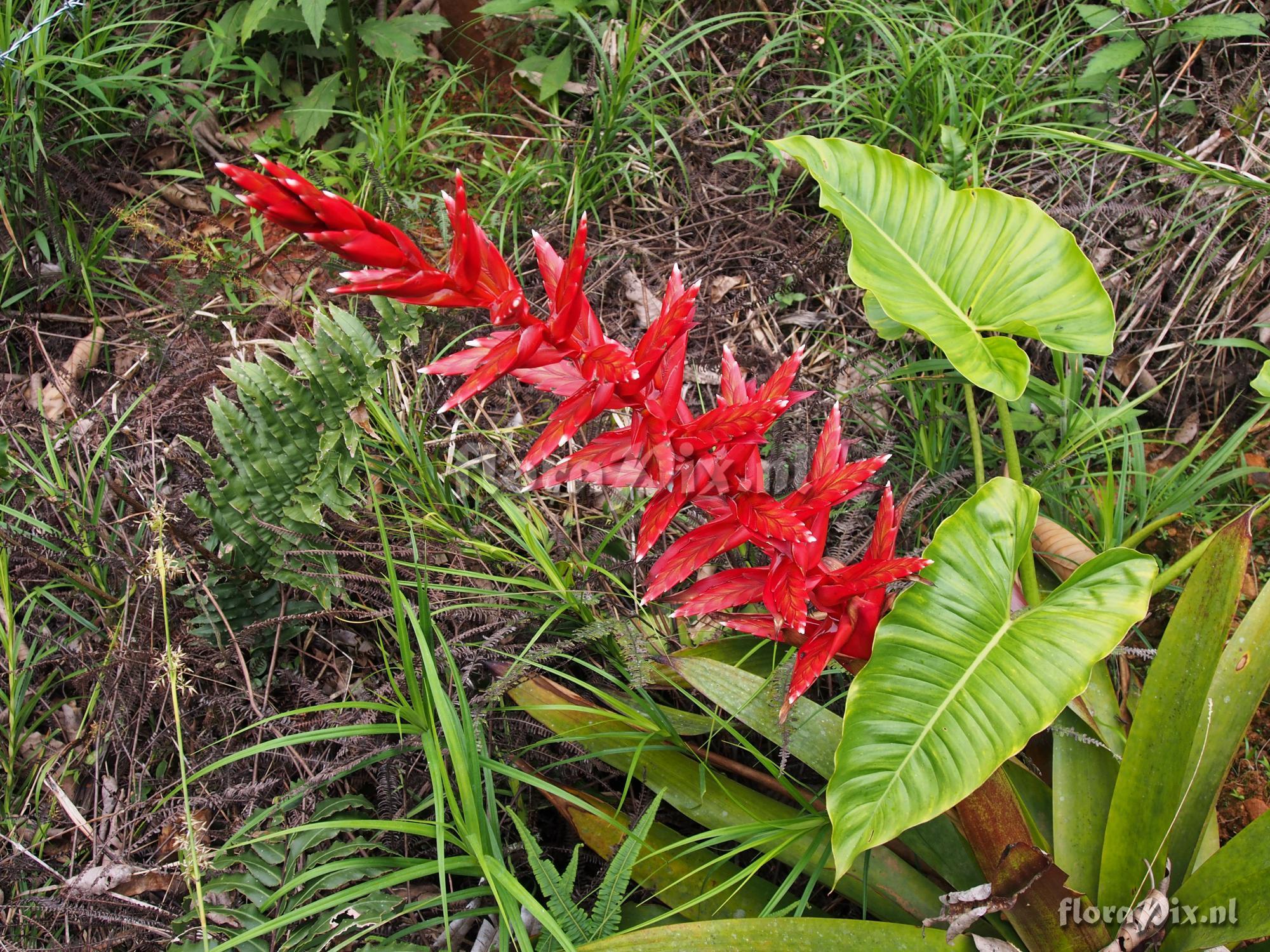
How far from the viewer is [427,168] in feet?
9.29

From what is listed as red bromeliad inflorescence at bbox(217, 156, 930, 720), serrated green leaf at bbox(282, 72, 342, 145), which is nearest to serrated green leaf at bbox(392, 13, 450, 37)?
serrated green leaf at bbox(282, 72, 342, 145)

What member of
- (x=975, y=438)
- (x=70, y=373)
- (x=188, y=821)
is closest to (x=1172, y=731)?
(x=975, y=438)

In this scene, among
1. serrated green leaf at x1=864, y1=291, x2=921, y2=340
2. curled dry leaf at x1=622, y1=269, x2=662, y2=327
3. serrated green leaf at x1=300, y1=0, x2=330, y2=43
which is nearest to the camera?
serrated green leaf at x1=864, y1=291, x2=921, y2=340

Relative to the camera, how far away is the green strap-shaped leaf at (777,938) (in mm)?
1403

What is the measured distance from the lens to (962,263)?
1.83 meters

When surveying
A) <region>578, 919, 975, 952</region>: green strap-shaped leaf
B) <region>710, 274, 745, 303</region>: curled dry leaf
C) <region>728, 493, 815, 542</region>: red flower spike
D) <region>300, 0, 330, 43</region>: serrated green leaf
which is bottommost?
<region>578, 919, 975, 952</region>: green strap-shaped leaf

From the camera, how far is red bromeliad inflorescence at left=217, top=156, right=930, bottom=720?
98 centimetres

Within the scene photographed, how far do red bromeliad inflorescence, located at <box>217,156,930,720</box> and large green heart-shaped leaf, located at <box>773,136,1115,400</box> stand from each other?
13.0 inches

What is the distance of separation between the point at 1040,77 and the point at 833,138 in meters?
1.26

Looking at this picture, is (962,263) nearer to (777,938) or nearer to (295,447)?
(777,938)

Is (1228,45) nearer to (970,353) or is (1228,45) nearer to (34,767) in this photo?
(970,353)

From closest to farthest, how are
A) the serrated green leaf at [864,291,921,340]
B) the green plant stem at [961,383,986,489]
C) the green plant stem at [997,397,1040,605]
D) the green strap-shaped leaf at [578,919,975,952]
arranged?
the green strap-shaped leaf at [578,919,975,952] < the green plant stem at [997,397,1040,605] < the green plant stem at [961,383,986,489] < the serrated green leaf at [864,291,921,340]

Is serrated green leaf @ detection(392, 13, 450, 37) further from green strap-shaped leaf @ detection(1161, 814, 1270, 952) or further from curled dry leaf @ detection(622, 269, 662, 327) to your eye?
green strap-shaped leaf @ detection(1161, 814, 1270, 952)

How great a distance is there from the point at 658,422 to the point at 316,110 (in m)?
2.17
